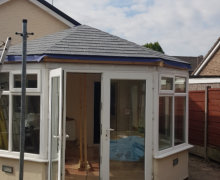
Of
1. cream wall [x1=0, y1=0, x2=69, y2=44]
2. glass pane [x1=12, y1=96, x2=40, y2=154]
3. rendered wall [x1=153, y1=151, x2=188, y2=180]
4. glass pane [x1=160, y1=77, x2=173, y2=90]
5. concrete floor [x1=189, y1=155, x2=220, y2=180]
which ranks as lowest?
concrete floor [x1=189, y1=155, x2=220, y2=180]

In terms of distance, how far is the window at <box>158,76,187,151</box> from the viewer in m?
6.79

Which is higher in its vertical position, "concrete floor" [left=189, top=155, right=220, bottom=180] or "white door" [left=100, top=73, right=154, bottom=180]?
"white door" [left=100, top=73, right=154, bottom=180]

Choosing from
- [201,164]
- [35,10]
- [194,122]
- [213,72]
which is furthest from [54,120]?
[213,72]

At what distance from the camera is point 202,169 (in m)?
9.29

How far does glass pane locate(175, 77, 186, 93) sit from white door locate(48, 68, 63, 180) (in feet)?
9.90

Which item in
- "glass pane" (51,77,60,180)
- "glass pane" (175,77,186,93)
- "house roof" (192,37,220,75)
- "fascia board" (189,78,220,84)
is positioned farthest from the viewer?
"house roof" (192,37,220,75)

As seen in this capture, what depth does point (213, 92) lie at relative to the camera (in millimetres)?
10250

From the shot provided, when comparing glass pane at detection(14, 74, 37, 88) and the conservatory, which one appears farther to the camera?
glass pane at detection(14, 74, 37, 88)

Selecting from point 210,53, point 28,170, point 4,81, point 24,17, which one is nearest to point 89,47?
point 4,81

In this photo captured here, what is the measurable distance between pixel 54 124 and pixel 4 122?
59.1 inches

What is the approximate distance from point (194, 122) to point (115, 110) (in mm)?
5620

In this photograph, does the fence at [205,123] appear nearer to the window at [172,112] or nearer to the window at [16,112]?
the window at [172,112]

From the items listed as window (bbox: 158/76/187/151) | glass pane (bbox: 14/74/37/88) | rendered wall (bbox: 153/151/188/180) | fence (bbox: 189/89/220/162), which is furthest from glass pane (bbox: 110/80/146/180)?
fence (bbox: 189/89/220/162)

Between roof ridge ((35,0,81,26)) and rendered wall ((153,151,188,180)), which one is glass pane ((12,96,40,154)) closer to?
rendered wall ((153,151,188,180))
